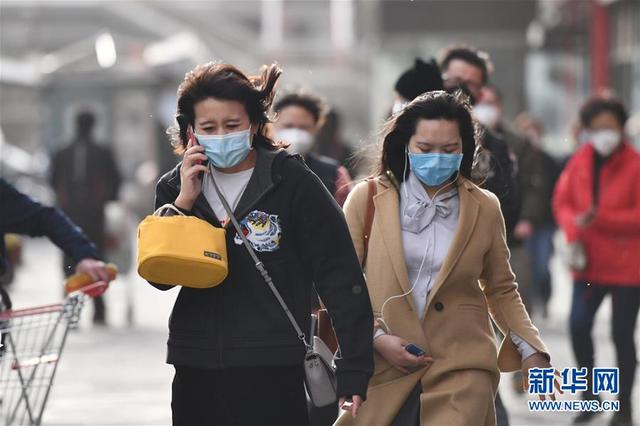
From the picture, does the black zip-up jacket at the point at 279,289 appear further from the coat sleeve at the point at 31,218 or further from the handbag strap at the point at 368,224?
the coat sleeve at the point at 31,218

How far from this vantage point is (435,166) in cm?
543

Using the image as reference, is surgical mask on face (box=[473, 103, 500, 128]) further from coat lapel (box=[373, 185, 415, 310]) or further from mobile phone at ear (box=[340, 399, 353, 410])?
mobile phone at ear (box=[340, 399, 353, 410])

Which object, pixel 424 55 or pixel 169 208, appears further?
pixel 424 55

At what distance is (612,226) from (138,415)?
2838mm

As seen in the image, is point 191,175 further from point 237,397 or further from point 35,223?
point 35,223

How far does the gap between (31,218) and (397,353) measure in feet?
5.31

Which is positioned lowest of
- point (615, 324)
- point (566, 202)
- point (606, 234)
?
point (615, 324)

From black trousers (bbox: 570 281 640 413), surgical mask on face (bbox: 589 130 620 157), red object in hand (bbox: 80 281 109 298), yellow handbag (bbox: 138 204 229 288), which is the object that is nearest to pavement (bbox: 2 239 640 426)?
black trousers (bbox: 570 281 640 413)

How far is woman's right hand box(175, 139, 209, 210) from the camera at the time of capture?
479cm

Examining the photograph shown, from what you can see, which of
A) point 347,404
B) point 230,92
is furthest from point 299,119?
point 347,404

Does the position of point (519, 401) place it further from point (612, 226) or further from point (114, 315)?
point (114, 315)

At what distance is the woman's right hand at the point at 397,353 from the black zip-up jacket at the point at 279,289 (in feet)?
1.68

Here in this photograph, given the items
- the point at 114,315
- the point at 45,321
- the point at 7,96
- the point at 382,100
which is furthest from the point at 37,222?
the point at 7,96

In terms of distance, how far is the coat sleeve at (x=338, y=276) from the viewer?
476 centimetres
